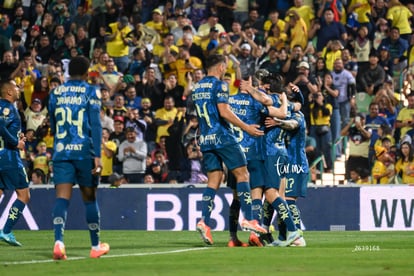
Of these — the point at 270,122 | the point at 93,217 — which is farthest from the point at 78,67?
the point at 270,122

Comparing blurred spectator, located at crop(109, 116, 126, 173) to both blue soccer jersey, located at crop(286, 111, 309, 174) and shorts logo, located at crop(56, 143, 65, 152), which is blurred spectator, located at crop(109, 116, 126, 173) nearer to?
blue soccer jersey, located at crop(286, 111, 309, 174)

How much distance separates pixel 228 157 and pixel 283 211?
1.04 m

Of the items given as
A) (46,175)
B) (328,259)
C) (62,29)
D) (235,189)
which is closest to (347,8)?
(62,29)

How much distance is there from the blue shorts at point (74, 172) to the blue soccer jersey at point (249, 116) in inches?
123

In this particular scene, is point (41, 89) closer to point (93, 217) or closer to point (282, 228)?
point (282, 228)

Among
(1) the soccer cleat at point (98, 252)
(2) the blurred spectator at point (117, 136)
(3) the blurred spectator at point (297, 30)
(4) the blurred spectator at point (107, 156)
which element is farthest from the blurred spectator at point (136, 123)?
(1) the soccer cleat at point (98, 252)

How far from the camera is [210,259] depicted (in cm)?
1276

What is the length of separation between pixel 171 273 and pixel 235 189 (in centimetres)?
443

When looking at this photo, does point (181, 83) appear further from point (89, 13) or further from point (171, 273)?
point (171, 273)

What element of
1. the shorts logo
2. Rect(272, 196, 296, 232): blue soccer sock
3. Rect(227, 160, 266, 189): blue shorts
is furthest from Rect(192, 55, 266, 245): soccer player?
the shorts logo

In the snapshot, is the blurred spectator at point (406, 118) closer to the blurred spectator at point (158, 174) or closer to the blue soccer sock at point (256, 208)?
the blurred spectator at point (158, 174)

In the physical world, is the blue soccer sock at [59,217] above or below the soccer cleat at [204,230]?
above

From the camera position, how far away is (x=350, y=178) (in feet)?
78.6

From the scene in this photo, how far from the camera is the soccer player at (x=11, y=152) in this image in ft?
51.9
